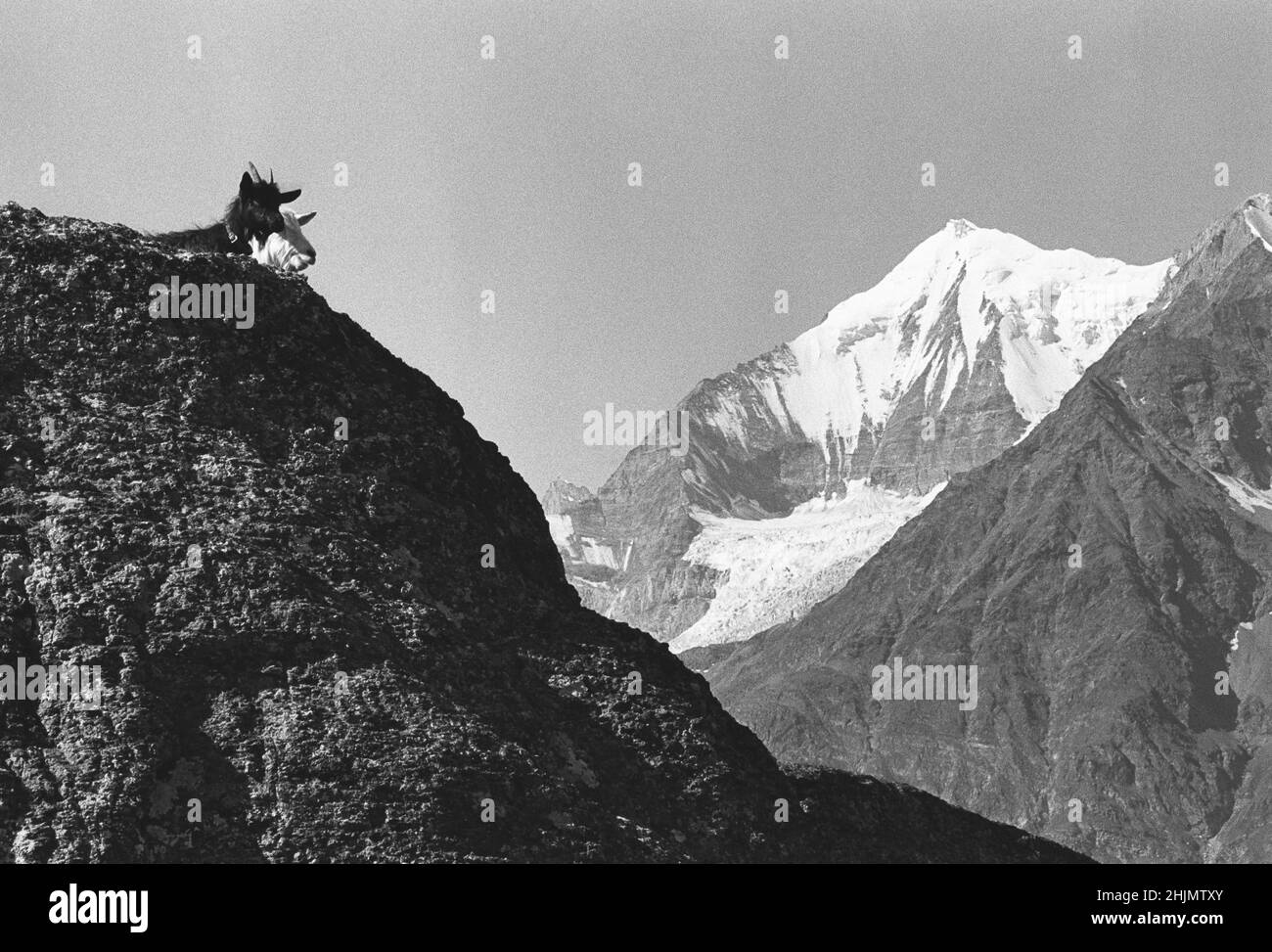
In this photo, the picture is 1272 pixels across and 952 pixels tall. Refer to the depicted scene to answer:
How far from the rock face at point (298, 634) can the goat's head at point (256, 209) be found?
2.62 metres

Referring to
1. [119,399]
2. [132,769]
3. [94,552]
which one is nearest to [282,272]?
[119,399]

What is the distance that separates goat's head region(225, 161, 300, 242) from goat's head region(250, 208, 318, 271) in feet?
0.37

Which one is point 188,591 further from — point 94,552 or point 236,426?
point 236,426

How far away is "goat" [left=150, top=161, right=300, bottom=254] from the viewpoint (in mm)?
41062

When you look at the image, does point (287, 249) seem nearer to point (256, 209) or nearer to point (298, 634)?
point (256, 209)

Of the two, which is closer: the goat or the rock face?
the rock face

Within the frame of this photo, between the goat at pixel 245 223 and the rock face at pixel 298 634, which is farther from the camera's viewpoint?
the goat at pixel 245 223

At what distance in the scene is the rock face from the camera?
3148cm

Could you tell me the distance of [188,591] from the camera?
33344 millimetres

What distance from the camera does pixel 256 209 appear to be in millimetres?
41281

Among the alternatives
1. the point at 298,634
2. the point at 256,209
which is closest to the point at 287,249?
the point at 256,209

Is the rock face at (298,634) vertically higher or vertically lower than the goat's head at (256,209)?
lower

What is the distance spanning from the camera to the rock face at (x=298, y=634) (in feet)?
103

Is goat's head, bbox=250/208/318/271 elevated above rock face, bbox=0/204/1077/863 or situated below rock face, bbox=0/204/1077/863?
above
